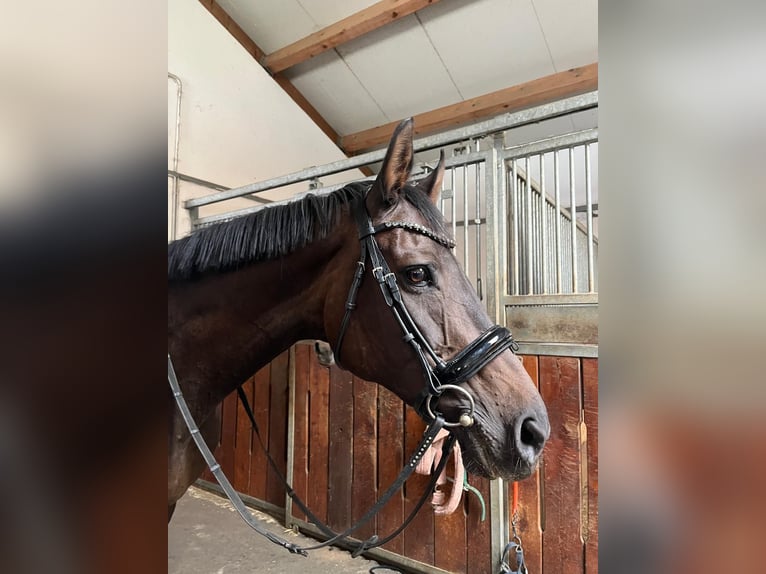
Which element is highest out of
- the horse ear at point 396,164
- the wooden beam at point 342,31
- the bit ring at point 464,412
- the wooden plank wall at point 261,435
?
the wooden beam at point 342,31

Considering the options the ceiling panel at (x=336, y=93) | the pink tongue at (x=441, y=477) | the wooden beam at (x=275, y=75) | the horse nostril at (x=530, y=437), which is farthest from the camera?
the ceiling panel at (x=336, y=93)

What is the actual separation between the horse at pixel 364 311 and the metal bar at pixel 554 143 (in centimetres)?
47

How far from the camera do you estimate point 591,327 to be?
1154 millimetres

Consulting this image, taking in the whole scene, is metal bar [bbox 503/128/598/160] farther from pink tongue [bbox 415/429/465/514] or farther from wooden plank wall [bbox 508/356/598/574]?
pink tongue [bbox 415/429/465/514]

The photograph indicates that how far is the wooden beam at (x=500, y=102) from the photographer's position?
270 centimetres

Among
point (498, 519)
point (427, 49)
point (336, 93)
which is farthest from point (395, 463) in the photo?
point (336, 93)

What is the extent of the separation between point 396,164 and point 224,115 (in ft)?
8.68

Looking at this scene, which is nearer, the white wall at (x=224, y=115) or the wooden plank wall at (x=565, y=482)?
the wooden plank wall at (x=565, y=482)

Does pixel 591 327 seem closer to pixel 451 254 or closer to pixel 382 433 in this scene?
pixel 451 254

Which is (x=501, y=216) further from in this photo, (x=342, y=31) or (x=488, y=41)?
(x=342, y=31)

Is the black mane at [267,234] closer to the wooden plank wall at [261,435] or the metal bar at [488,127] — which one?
the metal bar at [488,127]

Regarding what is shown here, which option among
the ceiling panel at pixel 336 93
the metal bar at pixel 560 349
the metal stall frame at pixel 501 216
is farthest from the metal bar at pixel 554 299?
the ceiling panel at pixel 336 93
